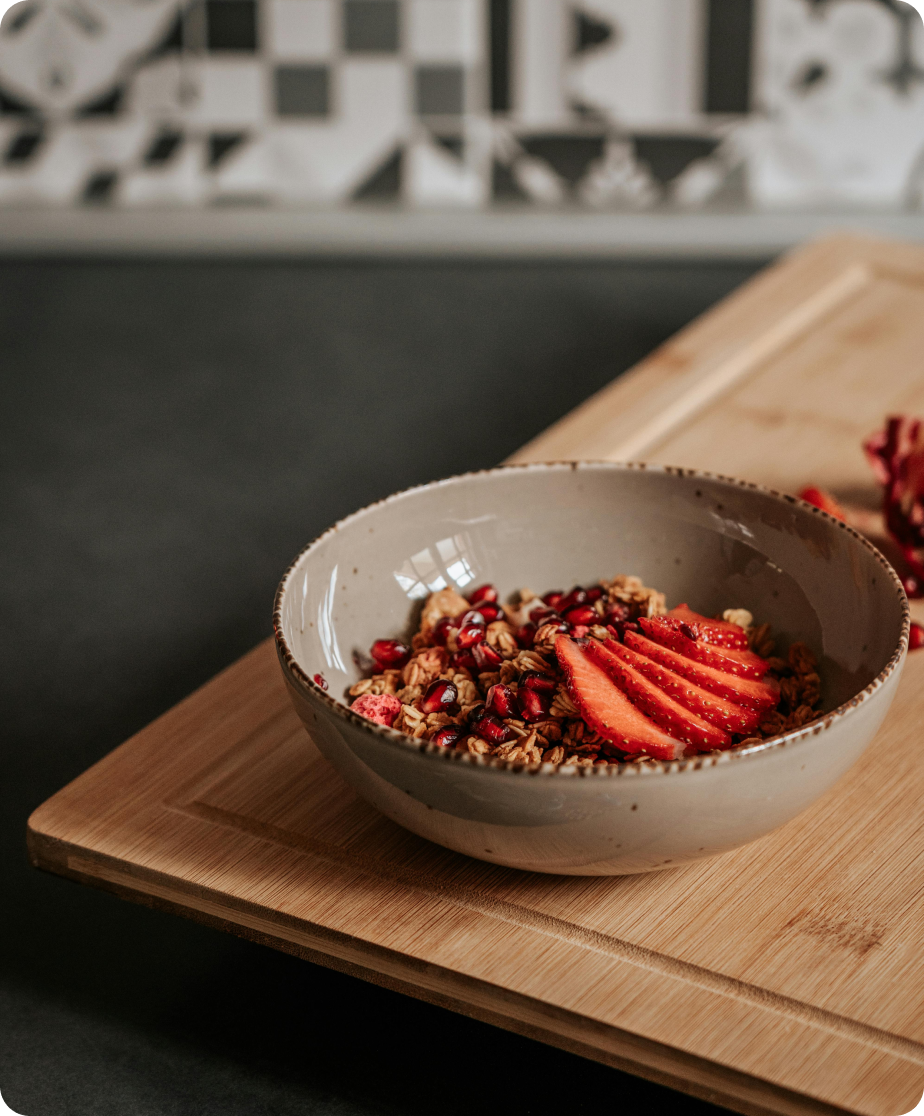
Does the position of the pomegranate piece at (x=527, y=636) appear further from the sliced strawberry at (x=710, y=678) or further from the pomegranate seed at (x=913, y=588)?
the pomegranate seed at (x=913, y=588)

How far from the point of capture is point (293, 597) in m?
1.00

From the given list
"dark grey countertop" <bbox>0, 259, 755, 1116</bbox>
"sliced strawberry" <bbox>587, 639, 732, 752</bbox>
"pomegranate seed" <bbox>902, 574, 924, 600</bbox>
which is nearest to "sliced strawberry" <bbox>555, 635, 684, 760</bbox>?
"sliced strawberry" <bbox>587, 639, 732, 752</bbox>

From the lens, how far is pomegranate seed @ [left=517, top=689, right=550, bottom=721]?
3.07 ft

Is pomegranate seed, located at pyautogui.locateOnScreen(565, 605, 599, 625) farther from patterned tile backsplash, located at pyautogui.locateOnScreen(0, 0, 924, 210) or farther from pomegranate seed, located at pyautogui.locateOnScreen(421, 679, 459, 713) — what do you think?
patterned tile backsplash, located at pyautogui.locateOnScreen(0, 0, 924, 210)

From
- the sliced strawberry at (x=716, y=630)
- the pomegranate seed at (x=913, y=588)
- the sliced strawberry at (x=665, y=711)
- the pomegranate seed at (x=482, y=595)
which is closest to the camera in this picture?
the sliced strawberry at (x=665, y=711)

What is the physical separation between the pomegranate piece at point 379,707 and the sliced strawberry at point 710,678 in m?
0.18

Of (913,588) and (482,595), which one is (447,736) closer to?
(482,595)

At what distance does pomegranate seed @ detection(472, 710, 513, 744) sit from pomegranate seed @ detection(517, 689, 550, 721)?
21mm

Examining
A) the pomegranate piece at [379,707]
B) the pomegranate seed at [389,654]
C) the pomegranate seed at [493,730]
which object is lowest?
the pomegranate seed at [389,654]

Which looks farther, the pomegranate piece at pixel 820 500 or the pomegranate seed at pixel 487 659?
the pomegranate piece at pixel 820 500

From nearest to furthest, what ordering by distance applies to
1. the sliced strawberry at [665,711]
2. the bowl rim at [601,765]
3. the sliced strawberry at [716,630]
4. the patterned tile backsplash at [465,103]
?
the bowl rim at [601,765] < the sliced strawberry at [665,711] < the sliced strawberry at [716,630] < the patterned tile backsplash at [465,103]

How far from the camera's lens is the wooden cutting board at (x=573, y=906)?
0.78 metres

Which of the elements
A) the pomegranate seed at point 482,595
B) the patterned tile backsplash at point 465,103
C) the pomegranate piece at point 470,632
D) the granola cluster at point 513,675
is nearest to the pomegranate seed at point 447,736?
the granola cluster at point 513,675

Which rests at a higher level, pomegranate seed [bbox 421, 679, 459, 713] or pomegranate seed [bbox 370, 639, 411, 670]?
pomegranate seed [bbox 421, 679, 459, 713]
